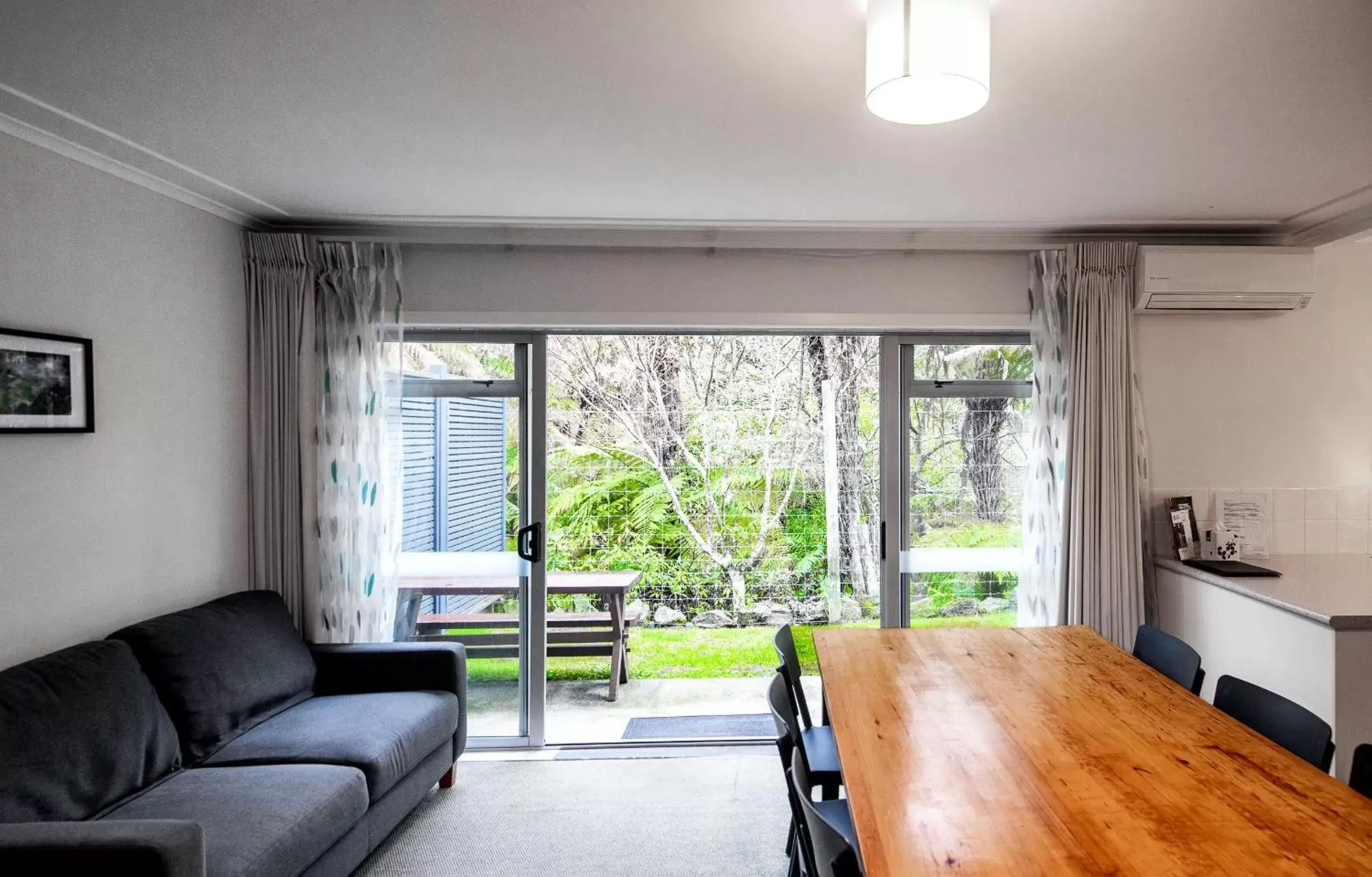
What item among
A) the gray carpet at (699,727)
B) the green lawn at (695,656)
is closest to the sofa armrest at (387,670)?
the gray carpet at (699,727)

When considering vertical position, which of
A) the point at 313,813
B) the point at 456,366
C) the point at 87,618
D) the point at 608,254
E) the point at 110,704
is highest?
the point at 608,254

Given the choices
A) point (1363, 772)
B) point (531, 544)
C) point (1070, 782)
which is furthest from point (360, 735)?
point (1363, 772)

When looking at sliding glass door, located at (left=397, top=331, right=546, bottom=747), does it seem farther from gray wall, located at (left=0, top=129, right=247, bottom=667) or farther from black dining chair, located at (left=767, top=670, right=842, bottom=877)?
black dining chair, located at (left=767, top=670, right=842, bottom=877)

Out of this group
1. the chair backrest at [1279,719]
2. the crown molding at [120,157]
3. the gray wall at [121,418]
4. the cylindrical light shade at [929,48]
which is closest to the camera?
the cylindrical light shade at [929,48]

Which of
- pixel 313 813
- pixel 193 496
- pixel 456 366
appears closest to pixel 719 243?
pixel 456 366

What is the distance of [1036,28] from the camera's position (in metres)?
1.88

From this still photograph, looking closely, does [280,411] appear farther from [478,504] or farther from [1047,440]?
[1047,440]

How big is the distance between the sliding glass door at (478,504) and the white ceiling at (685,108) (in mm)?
813

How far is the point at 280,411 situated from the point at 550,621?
1928 mm

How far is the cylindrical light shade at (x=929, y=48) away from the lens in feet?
5.21

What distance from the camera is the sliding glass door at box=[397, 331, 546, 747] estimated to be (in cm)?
396

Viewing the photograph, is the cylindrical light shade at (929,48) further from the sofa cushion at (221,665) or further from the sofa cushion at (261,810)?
the sofa cushion at (221,665)

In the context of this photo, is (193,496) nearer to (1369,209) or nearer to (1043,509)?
(1043,509)

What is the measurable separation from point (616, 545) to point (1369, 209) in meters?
4.66
